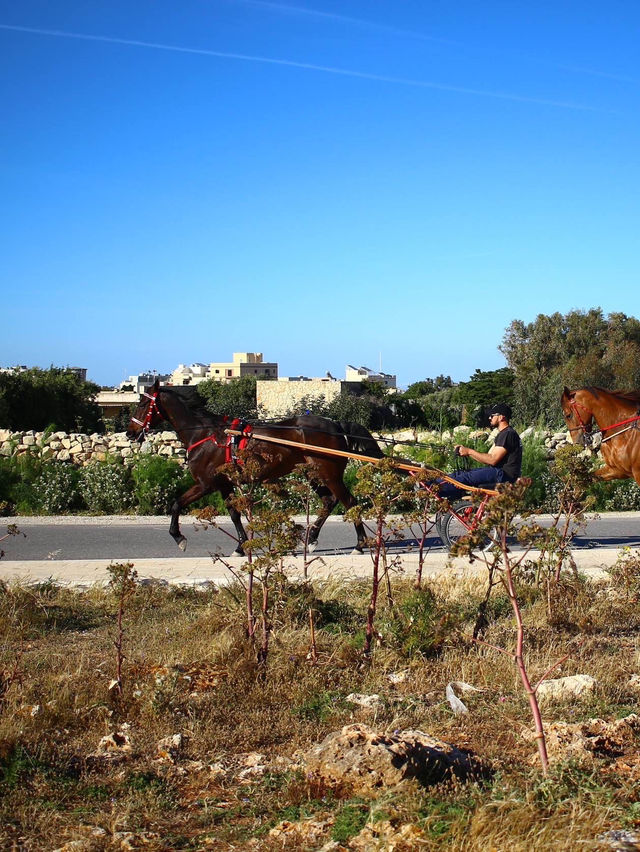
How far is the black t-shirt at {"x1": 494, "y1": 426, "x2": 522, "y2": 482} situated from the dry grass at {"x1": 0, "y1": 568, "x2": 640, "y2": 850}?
2.66m

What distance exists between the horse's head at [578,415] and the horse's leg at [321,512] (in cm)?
331

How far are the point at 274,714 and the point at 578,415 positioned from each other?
7.82m

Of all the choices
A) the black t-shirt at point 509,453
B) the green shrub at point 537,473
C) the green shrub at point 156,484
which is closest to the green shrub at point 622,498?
the green shrub at point 537,473

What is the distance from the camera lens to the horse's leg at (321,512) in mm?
11273

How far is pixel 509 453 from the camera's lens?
10.8 metres

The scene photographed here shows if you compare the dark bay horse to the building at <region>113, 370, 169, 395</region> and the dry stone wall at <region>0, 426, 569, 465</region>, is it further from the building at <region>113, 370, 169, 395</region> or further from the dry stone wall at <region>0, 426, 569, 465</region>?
the building at <region>113, 370, 169, 395</region>

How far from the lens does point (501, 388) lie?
62.8 m

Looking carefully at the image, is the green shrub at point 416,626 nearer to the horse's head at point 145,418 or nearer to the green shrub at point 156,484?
the horse's head at point 145,418

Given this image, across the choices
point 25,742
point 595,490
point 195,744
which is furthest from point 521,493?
point 595,490

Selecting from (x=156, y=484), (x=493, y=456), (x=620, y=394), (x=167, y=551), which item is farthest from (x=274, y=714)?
(x=156, y=484)

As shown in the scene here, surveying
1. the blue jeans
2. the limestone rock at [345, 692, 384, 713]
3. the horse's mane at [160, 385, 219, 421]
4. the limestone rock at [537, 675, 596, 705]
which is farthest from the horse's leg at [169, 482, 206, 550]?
the limestone rock at [537, 675, 596, 705]

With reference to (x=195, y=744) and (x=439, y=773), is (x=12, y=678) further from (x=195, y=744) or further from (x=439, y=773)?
(x=439, y=773)

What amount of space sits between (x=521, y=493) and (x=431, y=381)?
7440cm

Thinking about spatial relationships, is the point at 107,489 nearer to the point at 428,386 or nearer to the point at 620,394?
the point at 620,394
